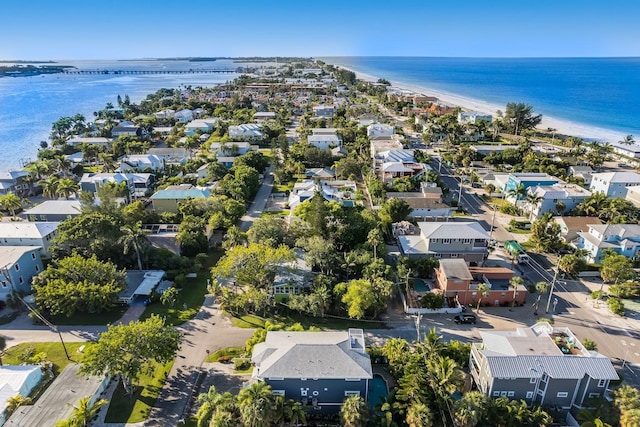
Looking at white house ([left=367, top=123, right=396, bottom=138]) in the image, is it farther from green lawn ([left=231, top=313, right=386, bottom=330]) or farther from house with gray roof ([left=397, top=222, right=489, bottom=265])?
green lawn ([left=231, top=313, right=386, bottom=330])

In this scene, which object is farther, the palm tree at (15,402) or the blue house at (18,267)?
the blue house at (18,267)

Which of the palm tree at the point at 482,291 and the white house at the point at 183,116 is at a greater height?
the white house at the point at 183,116

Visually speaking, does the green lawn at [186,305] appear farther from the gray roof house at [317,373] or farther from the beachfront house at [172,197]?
the beachfront house at [172,197]

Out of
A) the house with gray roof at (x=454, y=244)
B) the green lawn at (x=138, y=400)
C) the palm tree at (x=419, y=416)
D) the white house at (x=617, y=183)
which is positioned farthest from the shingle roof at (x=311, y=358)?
the white house at (x=617, y=183)

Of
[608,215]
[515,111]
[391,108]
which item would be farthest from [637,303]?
[391,108]

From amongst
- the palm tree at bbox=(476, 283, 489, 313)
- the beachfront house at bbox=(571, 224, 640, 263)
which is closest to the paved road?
the palm tree at bbox=(476, 283, 489, 313)

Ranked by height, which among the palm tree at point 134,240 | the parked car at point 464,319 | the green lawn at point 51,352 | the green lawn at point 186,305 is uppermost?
the palm tree at point 134,240

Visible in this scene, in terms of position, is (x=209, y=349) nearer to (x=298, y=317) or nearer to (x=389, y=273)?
(x=298, y=317)
